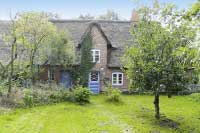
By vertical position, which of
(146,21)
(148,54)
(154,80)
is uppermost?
(146,21)

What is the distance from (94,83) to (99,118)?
14.8 meters

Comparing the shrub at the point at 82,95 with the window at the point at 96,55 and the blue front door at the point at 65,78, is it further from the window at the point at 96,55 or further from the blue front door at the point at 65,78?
the window at the point at 96,55

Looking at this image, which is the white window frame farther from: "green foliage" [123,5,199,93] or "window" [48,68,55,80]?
"green foliage" [123,5,199,93]

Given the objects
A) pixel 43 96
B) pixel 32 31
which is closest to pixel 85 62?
pixel 32 31

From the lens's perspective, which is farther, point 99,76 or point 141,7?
point 99,76

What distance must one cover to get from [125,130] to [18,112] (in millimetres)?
8167

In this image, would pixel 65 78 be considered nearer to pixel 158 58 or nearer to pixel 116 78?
pixel 116 78

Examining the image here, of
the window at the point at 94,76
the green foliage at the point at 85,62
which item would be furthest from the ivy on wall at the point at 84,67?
the window at the point at 94,76

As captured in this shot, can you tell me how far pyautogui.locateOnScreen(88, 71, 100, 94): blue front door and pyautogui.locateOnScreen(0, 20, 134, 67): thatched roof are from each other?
2207mm

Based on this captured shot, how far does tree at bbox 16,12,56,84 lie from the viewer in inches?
1173

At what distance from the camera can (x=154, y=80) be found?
2098cm

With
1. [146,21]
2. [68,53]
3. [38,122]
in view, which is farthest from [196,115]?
[68,53]

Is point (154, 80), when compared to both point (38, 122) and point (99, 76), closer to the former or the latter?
point (38, 122)

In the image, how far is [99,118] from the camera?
70.7 ft
